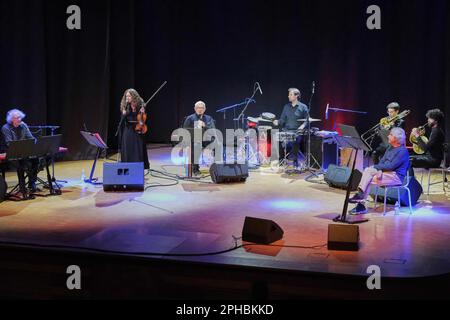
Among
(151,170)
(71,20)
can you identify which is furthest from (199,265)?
(71,20)

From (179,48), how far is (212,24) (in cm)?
106

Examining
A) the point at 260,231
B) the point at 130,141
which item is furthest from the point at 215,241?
the point at 130,141

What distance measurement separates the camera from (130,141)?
8906 millimetres

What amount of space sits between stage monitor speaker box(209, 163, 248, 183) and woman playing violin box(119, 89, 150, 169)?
1.23 m

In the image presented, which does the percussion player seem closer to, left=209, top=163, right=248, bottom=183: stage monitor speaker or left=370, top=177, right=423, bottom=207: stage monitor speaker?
left=209, top=163, right=248, bottom=183: stage monitor speaker

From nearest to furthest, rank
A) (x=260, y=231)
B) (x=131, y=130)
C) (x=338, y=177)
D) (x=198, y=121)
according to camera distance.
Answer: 1. (x=260, y=231)
2. (x=338, y=177)
3. (x=131, y=130)
4. (x=198, y=121)

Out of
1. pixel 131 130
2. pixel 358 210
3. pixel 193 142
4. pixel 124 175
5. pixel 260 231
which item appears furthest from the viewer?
pixel 193 142

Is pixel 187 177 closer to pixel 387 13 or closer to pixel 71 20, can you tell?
pixel 71 20

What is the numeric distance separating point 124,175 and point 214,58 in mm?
6768

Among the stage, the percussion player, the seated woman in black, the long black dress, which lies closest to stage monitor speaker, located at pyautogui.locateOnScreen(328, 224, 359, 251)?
the stage

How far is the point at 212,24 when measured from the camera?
46.0 feet

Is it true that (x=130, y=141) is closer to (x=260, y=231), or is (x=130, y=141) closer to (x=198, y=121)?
(x=198, y=121)

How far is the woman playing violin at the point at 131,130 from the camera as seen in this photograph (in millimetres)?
8812
